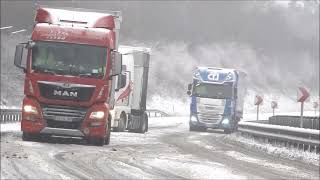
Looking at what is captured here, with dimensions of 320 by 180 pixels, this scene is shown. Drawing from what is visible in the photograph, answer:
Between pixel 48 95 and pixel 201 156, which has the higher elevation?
Result: pixel 48 95

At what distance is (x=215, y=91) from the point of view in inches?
1190

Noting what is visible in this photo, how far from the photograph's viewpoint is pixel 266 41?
298 ft

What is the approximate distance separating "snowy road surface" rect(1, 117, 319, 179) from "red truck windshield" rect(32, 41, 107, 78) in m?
3.95

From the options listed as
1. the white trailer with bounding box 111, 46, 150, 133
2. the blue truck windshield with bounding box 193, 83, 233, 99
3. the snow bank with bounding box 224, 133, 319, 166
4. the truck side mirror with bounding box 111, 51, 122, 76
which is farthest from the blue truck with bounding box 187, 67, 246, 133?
the truck side mirror with bounding box 111, 51, 122, 76

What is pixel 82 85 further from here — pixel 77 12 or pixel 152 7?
pixel 152 7

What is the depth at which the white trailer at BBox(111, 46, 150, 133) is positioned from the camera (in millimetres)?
19422

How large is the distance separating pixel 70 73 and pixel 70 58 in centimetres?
49

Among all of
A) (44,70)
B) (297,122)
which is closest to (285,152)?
(297,122)

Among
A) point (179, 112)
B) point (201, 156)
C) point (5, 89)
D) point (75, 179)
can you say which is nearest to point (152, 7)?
point (179, 112)

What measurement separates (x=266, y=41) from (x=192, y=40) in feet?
45.6

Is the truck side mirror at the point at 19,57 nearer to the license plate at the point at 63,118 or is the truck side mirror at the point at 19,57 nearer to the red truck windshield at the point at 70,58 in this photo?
the red truck windshield at the point at 70,58

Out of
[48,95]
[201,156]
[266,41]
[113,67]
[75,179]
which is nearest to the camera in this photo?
[48,95]

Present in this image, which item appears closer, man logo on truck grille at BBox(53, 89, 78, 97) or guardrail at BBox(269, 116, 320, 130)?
man logo on truck grille at BBox(53, 89, 78, 97)

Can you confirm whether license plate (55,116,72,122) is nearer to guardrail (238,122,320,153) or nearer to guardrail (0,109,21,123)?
guardrail (238,122,320,153)
